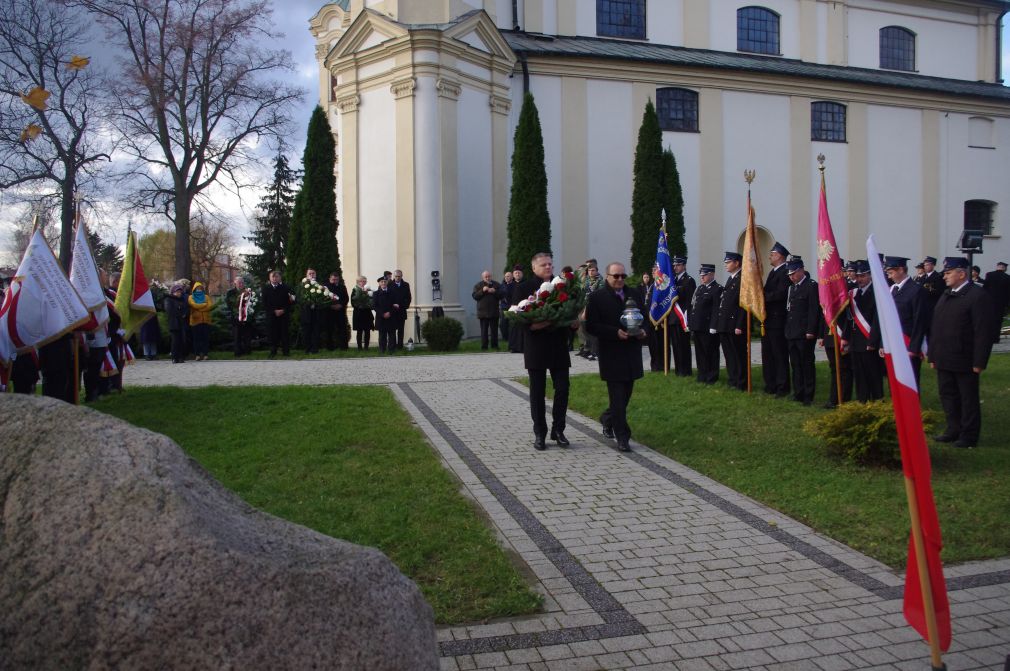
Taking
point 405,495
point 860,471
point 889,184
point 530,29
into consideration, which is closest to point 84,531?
point 405,495

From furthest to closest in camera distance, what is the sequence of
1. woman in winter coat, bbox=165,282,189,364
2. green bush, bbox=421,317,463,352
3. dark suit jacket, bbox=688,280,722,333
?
green bush, bbox=421,317,463,352, woman in winter coat, bbox=165,282,189,364, dark suit jacket, bbox=688,280,722,333

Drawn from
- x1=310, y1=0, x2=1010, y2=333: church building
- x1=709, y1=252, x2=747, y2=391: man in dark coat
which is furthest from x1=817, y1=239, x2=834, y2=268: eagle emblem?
x1=310, y1=0, x2=1010, y2=333: church building

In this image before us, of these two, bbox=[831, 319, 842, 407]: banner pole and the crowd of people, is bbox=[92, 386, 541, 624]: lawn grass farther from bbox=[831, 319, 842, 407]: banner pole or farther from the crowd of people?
bbox=[831, 319, 842, 407]: banner pole

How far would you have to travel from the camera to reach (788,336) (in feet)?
37.6

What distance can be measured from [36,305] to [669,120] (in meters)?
24.2

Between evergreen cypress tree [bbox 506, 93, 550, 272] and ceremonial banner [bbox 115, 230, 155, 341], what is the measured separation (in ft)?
40.9

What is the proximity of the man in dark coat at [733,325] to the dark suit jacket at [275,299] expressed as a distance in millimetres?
10109

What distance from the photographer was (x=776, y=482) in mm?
7172

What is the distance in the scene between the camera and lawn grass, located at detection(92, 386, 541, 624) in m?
4.88

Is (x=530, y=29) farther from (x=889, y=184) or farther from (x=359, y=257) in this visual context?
(x=889, y=184)

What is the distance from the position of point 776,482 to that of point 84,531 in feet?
19.9

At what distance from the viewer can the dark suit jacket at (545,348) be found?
8727 mm

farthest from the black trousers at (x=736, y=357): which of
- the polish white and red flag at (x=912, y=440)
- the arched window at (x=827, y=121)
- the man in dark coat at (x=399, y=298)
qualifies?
the arched window at (x=827, y=121)

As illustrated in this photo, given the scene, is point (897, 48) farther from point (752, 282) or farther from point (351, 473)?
point (351, 473)
